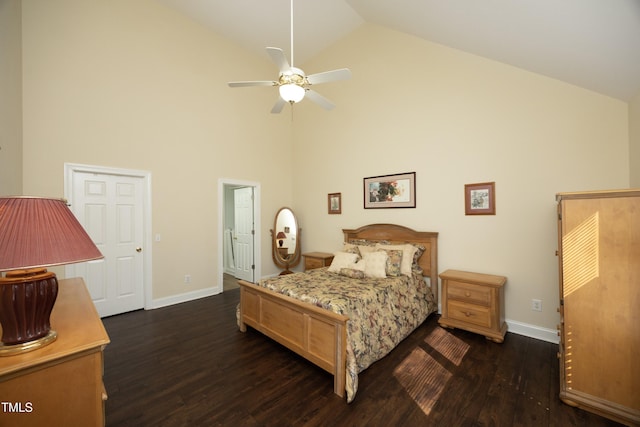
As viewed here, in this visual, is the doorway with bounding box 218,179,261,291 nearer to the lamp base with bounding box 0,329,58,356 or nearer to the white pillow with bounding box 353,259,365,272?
the white pillow with bounding box 353,259,365,272

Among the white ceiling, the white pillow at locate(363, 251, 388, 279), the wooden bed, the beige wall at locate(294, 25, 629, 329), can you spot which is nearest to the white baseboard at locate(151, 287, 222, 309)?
the wooden bed

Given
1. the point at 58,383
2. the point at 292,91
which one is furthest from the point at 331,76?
the point at 58,383

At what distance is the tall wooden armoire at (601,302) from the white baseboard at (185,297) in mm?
4442

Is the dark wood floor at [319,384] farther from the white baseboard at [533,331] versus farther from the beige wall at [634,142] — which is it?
the beige wall at [634,142]

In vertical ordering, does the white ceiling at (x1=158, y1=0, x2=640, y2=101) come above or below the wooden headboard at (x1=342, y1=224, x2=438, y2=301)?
above

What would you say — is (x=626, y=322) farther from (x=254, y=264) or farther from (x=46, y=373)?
(x=254, y=264)

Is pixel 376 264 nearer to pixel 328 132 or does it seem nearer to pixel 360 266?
pixel 360 266

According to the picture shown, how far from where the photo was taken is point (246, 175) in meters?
4.97

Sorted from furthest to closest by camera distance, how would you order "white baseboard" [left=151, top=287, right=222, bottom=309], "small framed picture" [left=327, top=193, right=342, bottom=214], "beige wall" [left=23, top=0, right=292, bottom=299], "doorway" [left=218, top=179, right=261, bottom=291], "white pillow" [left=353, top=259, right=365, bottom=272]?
"doorway" [left=218, top=179, right=261, bottom=291] → "small framed picture" [left=327, top=193, right=342, bottom=214] → "white baseboard" [left=151, top=287, right=222, bottom=309] → "white pillow" [left=353, top=259, right=365, bottom=272] → "beige wall" [left=23, top=0, right=292, bottom=299]

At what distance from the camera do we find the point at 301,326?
2430 mm

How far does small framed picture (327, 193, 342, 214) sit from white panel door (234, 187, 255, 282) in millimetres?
1580

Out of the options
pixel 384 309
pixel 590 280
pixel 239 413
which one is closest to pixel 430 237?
pixel 384 309

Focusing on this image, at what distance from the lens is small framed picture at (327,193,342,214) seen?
4.75 metres

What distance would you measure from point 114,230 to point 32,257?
10.4 feet
